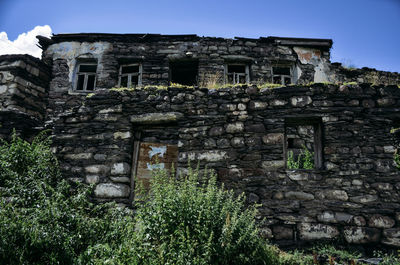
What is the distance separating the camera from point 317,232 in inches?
169

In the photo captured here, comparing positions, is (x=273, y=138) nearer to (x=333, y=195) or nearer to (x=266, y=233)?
(x=333, y=195)

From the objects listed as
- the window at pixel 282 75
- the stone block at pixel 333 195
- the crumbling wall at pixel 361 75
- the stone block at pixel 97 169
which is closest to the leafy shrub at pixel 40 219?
the stone block at pixel 97 169

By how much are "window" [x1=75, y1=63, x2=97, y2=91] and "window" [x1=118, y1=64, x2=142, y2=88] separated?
0.99 meters

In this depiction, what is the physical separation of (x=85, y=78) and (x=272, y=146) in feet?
25.5

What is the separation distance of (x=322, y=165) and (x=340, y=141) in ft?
1.65

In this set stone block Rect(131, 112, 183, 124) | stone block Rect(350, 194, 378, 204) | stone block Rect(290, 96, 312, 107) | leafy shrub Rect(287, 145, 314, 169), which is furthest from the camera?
leafy shrub Rect(287, 145, 314, 169)

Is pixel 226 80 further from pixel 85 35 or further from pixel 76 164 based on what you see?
pixel 76 164

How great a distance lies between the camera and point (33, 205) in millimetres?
3840

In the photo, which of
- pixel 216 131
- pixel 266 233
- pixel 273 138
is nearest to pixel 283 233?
pixel 266 233

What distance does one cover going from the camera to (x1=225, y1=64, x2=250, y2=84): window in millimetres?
9773

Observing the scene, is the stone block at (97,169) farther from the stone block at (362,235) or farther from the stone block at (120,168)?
the stone block at (362,235)

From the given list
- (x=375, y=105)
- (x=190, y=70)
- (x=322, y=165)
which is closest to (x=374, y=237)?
(x=322, y=165)

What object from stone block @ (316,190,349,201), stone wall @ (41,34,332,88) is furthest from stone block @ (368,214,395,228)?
stone wall @ (41,34,332,88)

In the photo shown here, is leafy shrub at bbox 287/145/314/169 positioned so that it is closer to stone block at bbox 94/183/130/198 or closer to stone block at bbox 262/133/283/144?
stone block at bbox 262/133/283/144
